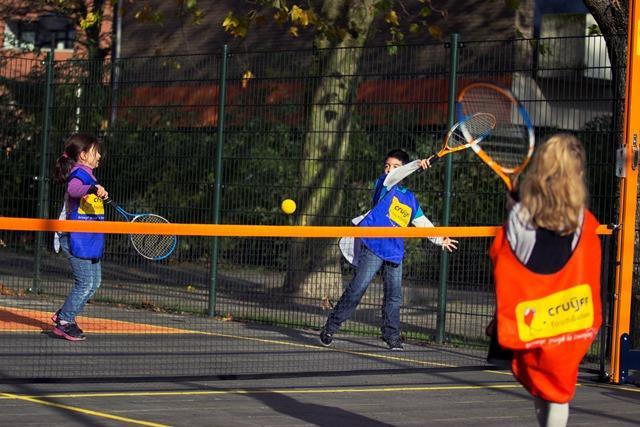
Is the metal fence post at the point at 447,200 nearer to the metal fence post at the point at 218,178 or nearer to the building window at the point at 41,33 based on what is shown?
the metal fence post at the point at 218,178

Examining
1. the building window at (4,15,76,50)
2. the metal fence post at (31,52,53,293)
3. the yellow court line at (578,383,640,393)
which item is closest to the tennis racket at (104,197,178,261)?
the metal fence post at (31,52,53,293)

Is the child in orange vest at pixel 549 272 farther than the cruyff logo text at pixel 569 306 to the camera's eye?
No

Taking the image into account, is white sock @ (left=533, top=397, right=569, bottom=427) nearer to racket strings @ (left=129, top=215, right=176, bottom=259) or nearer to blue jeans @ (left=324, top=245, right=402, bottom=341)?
blue jeans @ (left=324, top=245, right=402, bottom=341)

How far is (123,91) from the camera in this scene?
15.1 metres

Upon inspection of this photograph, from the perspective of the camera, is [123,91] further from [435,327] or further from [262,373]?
[262,373]

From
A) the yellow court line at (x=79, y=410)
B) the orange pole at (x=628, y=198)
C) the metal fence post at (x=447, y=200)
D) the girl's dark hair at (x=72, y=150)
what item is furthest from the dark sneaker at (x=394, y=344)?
the yellow court line at (x=79, y=410)

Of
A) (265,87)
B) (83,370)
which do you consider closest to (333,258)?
(265,87)

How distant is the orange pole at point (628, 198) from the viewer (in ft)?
32.9

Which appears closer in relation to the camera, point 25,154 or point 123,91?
point 123,91

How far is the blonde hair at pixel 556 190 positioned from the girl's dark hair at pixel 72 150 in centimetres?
630

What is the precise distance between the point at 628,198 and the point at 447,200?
2.63m

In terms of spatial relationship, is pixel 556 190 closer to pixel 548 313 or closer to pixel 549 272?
pixel 549 272

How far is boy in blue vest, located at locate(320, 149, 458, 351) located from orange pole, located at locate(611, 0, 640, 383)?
2.02 metres

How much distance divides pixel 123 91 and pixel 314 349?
4.92 metres
